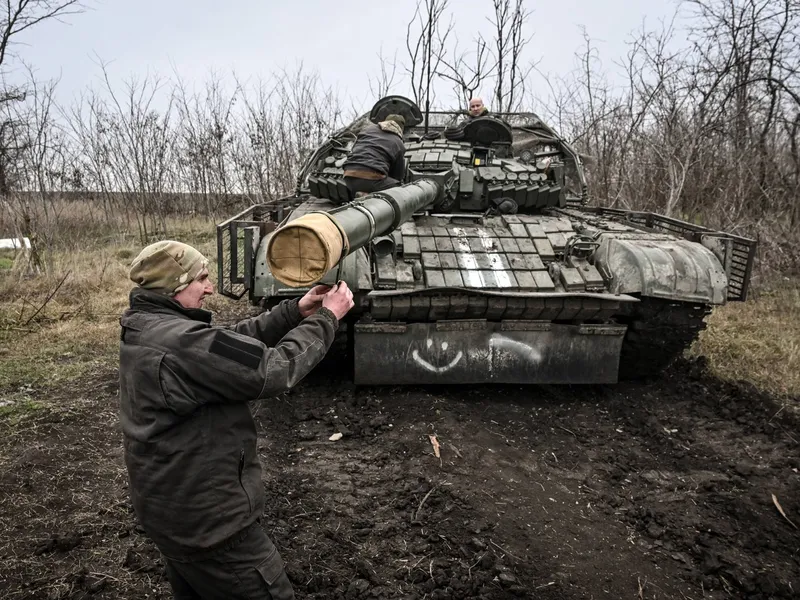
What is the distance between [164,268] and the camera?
1980 millimetres

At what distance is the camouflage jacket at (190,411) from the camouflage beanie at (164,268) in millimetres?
46

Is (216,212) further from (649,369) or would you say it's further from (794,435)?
(794,435)

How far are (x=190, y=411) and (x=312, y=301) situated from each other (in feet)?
2.31

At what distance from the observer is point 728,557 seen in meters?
2.98

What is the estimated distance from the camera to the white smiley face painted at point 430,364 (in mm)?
4840

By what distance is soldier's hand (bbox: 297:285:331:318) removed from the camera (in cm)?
238

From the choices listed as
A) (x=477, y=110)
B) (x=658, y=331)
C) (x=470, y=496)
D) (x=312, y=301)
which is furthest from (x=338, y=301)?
(x=477, y=110)

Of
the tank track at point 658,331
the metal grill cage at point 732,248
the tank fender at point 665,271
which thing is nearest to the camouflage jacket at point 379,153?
the tank fender at point 665,271

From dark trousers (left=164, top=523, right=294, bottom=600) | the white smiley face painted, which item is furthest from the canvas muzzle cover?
the white smiley face painted

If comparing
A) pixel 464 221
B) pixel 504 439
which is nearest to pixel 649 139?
pixel 464 221

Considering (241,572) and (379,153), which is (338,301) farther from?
(379,153)

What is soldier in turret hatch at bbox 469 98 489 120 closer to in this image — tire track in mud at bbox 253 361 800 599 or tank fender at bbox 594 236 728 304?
tank fender at bbox 594 236 728 304

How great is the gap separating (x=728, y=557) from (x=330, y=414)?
2916 mm

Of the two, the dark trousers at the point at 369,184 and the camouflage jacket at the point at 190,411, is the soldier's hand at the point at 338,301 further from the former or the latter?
the dark trousers at the point at 369,184
